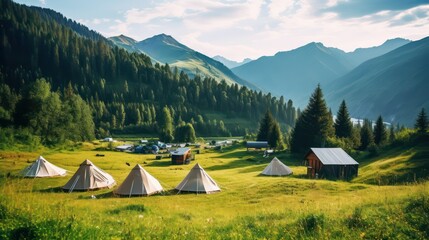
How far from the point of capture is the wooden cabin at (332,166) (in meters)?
52.0

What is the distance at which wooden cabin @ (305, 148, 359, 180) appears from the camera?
51969mm

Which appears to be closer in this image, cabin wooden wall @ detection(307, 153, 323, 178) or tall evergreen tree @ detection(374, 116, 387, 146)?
cabin wooden wall @ detection(307, 153, 323, 178)

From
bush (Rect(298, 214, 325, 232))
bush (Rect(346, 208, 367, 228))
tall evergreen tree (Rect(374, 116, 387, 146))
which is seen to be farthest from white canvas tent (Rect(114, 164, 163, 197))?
tall evergreen tree (Rect(374, 116, 387, 146))

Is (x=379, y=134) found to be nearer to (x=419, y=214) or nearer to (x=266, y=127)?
(x=266, y=127)

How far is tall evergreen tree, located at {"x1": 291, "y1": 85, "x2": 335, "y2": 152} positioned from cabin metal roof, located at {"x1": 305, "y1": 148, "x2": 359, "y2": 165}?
79.5 feet

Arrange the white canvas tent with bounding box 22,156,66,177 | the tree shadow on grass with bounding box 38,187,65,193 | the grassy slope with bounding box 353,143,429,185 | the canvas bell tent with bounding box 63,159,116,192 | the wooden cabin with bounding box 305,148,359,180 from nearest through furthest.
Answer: the tree shadow on grass with bounding box 38,187,65,193
the canvas bell tent with bounding box 63,159,116,192
the grassy slope with bounding box 353,143,429,185
the white canvas tent with bounding box 22,156,66,177
the wooden cabin with bounding box 305,148,359,180

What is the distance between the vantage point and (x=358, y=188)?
35094mm

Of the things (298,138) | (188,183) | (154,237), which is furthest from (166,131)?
(154,237)

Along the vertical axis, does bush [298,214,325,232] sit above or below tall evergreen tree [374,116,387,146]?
below

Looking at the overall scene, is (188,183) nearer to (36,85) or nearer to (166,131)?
(36,85)

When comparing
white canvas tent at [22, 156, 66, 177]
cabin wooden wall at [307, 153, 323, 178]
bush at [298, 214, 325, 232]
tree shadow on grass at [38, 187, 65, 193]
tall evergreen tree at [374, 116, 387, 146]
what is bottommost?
tree shadow on grass at [38, 187, 65, 193]

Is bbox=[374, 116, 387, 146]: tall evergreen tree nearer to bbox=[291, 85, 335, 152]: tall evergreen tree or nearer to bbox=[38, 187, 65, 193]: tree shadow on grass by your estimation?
bbox=[291, 85, 335, 152]: tall evergreen tree

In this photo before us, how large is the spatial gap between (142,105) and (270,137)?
109993mm

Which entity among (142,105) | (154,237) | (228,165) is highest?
(142,105)
